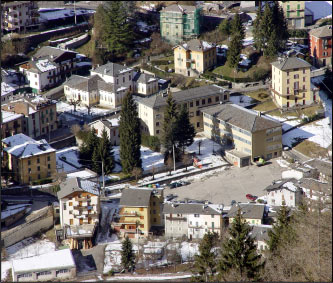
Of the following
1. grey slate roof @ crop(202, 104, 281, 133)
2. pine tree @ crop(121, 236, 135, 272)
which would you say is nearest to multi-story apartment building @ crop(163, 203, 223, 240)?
pine tree @ crop(121, 236, 135, 272)

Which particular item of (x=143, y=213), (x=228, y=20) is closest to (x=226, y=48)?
(x=228, y=20)

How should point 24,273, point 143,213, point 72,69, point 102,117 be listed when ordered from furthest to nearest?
point 72,69 → point 102,117 → point 143,213 → point 24,273

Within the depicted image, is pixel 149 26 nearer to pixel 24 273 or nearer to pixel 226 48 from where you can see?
pixel 226 48

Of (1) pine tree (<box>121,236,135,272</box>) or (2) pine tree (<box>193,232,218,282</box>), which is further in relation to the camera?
(1) pine tree (<box>121,236,135,272</box>)

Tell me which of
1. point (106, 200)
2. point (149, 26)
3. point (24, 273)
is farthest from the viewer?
point (149, 26)

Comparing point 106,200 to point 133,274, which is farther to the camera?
point 106,200

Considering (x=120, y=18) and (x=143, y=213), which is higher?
(x=120, y=18)

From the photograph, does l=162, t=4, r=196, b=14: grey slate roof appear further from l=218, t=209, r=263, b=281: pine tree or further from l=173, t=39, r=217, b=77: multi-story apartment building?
l=218, t=209, r=263, b=281: pine tree
